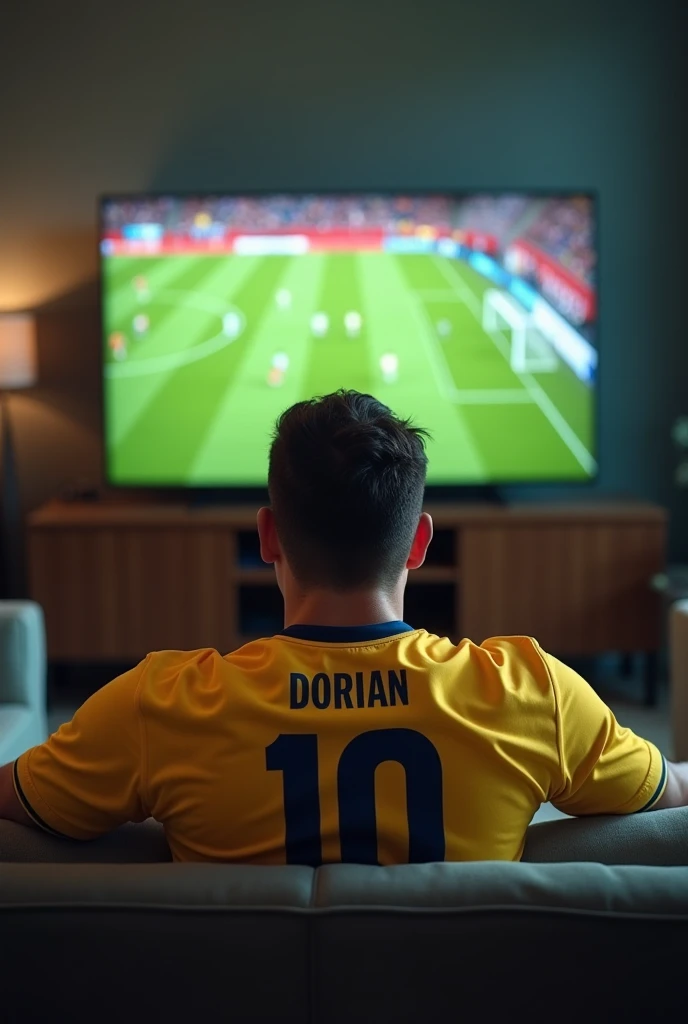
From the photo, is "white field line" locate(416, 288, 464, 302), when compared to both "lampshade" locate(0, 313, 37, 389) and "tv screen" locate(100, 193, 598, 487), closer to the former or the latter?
"tv screen" locate(100, 193, 598, 487)

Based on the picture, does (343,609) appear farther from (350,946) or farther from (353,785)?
(350,946)

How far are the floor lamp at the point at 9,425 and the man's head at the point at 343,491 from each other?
313 centimetres

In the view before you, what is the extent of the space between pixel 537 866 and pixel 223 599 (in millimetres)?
3120

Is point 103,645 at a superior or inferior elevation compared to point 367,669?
inferior

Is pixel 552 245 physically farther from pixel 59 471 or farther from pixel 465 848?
pixel 465 848

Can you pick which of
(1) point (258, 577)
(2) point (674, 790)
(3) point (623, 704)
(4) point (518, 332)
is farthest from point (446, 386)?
(2) point (674, 790)

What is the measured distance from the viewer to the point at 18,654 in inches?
113

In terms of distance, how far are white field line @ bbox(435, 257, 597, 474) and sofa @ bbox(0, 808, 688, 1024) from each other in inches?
132

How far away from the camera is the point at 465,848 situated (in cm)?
124

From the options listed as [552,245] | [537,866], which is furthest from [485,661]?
[552,245]

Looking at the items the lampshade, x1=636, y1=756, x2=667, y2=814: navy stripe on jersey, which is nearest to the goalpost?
the lampshade

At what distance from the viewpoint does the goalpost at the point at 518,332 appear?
4.30 m

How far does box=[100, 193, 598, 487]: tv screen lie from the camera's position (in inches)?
167

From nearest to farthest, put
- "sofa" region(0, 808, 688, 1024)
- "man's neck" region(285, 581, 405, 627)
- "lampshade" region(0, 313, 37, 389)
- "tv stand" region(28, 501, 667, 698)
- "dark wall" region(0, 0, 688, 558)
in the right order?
"sofa" region(0, 808, 688, 1024)
"man's neck" region(285, 581, 405, 627)
"tv stand" region(28, 501, 667, 698)
"lampshade" region(0, 313, 37, 389)
"dark wall" region(0, 0, 688, 558)
